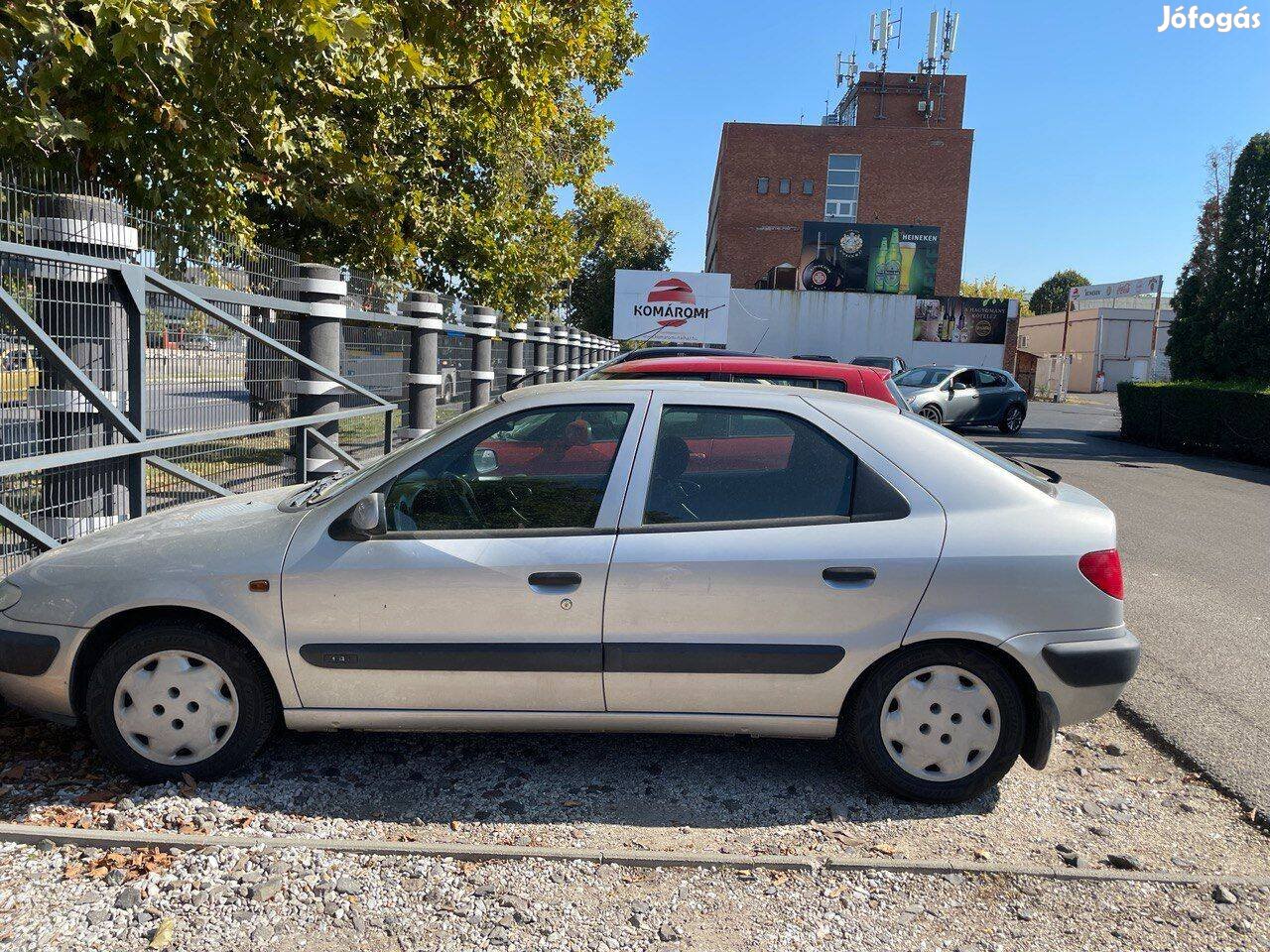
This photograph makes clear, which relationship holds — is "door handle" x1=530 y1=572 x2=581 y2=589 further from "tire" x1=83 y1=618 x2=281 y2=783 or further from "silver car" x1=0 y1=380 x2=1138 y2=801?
"tire" x1=83 y1=618 x2=281 y2=783

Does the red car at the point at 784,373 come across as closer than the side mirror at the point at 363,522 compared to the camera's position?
No

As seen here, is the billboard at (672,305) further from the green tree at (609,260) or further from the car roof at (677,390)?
the car roof at (677,390)

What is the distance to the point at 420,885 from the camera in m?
3.20

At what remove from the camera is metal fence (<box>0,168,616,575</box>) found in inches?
194

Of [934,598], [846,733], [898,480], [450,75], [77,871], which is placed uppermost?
[450,75]

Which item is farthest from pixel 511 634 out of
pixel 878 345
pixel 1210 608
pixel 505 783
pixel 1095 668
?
pixel 878 345

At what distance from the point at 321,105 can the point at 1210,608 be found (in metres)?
8.33

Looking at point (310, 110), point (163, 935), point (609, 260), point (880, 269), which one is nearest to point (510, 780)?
point (163, 935)

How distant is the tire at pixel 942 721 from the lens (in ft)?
12.4

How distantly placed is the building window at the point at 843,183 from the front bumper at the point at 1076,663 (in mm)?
60758

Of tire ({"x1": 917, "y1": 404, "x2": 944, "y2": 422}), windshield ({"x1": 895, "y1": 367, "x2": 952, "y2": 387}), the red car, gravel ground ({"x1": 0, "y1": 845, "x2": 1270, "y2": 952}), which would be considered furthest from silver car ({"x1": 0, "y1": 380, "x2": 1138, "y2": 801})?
windshield ({"x1": 895, "y1": 367, "x2": 952, "y2": 387})

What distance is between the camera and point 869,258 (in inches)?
1982

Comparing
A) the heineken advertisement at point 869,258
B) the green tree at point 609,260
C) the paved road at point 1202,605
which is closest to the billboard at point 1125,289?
the heineken advertisement at point 869,258

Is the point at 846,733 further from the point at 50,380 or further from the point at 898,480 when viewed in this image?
the point at 50,380
